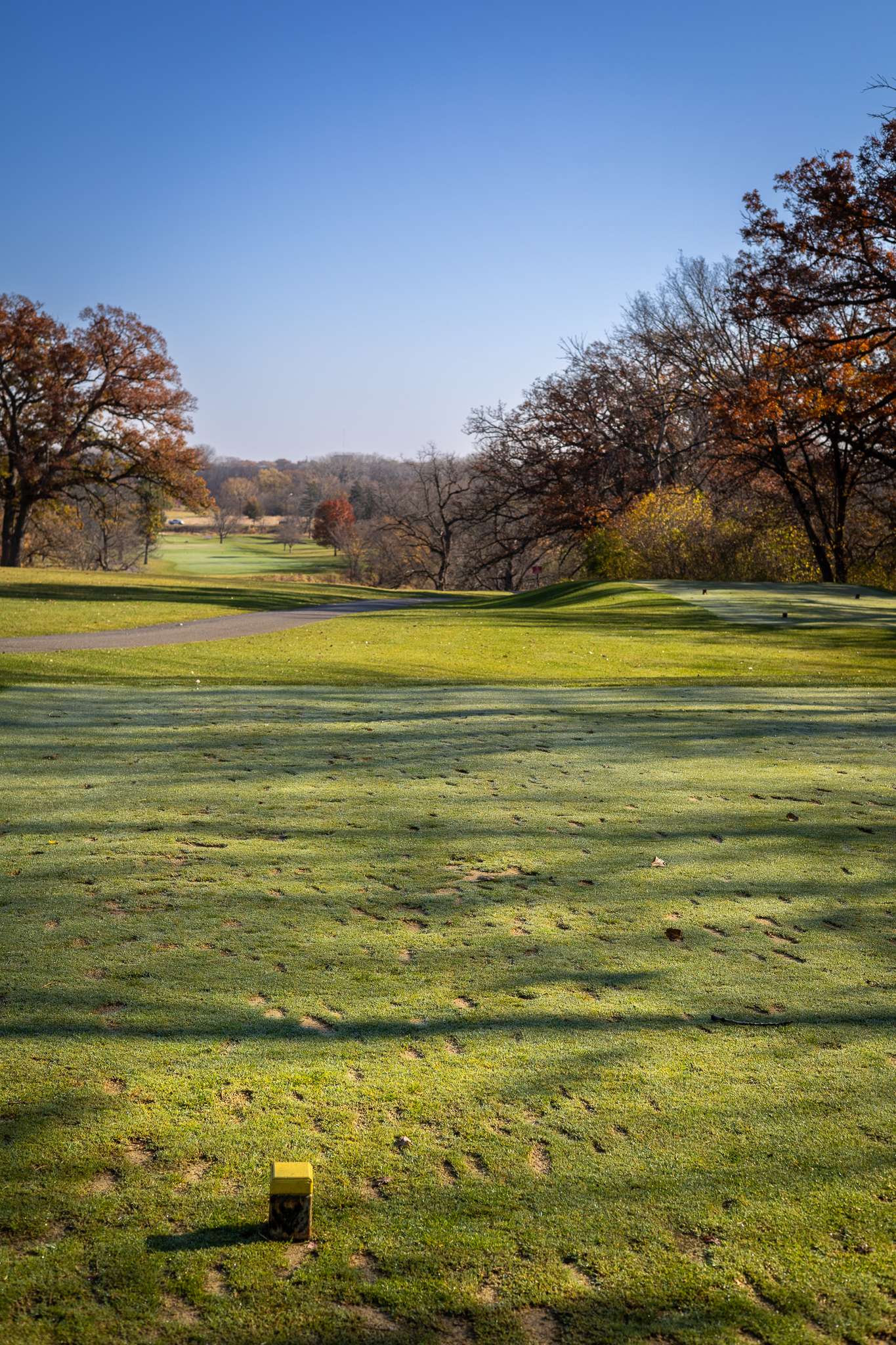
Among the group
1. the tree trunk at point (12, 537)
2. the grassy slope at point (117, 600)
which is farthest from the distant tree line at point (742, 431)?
the tree trunk at point (12, 537)

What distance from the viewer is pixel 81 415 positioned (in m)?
45.5

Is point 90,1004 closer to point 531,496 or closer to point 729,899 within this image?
point 729,899

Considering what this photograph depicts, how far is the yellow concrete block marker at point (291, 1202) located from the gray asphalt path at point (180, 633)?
1305cm

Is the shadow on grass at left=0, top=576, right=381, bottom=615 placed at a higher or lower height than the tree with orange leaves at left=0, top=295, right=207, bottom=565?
lower

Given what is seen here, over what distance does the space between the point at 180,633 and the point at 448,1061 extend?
16.3 metres

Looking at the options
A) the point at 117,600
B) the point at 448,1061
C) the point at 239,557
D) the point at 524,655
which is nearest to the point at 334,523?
the point at 239,557

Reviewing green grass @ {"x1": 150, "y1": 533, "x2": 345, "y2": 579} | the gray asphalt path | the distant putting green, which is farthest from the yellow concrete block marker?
green grass @ {"x1": 150, "y1": 533, "x2": 345, "y2": 579}

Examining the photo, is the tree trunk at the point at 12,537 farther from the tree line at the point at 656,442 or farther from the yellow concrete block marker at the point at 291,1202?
the yellow concrete block marker at the point at 291,1202

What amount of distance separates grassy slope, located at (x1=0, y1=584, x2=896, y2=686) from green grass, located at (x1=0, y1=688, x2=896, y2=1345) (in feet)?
22.3

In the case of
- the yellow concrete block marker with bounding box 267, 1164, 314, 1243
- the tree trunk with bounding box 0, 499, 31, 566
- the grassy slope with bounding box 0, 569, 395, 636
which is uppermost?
the tree trunk with bounding box 0, 499, 31, 566

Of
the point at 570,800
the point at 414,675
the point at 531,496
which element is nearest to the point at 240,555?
the point at 531,496

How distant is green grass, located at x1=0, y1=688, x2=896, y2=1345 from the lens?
89.8 inches

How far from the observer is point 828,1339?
215cm

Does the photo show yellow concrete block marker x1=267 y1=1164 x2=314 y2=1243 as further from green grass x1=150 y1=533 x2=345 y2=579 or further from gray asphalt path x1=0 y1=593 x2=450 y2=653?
green grass x1=150 y1=533 x2=345 y2=579
